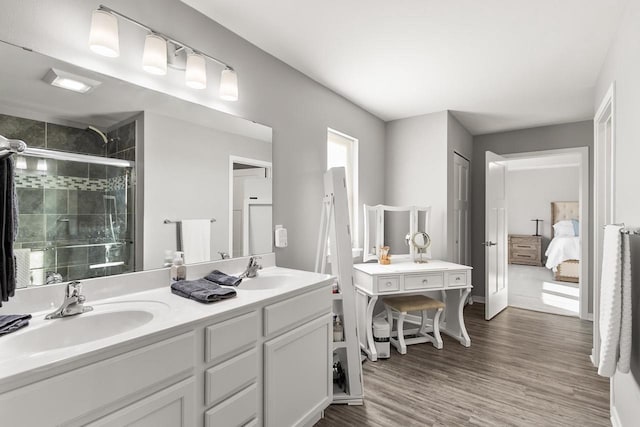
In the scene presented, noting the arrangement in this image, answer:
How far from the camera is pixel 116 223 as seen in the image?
5.10 ft

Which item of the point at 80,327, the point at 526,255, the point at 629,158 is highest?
the point at 629,158

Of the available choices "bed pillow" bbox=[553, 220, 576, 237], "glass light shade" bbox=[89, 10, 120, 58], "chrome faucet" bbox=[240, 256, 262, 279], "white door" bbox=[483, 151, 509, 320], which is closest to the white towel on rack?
"chrome faucet" bbox=[240, 256, 262, 279]

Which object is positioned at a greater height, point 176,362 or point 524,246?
point 176,362

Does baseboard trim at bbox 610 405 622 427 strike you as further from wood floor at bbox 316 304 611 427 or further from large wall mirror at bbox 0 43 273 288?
large wall mirror at bbox 0 43 273 288

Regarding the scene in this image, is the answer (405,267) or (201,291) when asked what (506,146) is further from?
(201,291)

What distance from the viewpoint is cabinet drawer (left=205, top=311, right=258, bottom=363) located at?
128cm

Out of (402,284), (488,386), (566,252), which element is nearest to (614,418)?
(488,386)

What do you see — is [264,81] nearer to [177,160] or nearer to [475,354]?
[177,160]

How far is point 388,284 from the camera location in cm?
294

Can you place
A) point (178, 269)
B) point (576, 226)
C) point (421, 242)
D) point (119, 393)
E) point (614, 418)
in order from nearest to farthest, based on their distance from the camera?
1. point (119, 393)
2. point (178, 269)
3. point (614, 418)
4. point (421, 242)
5. point (576, 226)

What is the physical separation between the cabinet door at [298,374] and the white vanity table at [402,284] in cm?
96

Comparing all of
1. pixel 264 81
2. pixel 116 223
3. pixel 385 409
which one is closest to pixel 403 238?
pixel 385 409

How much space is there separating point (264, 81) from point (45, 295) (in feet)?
6.02

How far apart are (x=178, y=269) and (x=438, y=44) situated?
7.46ft
